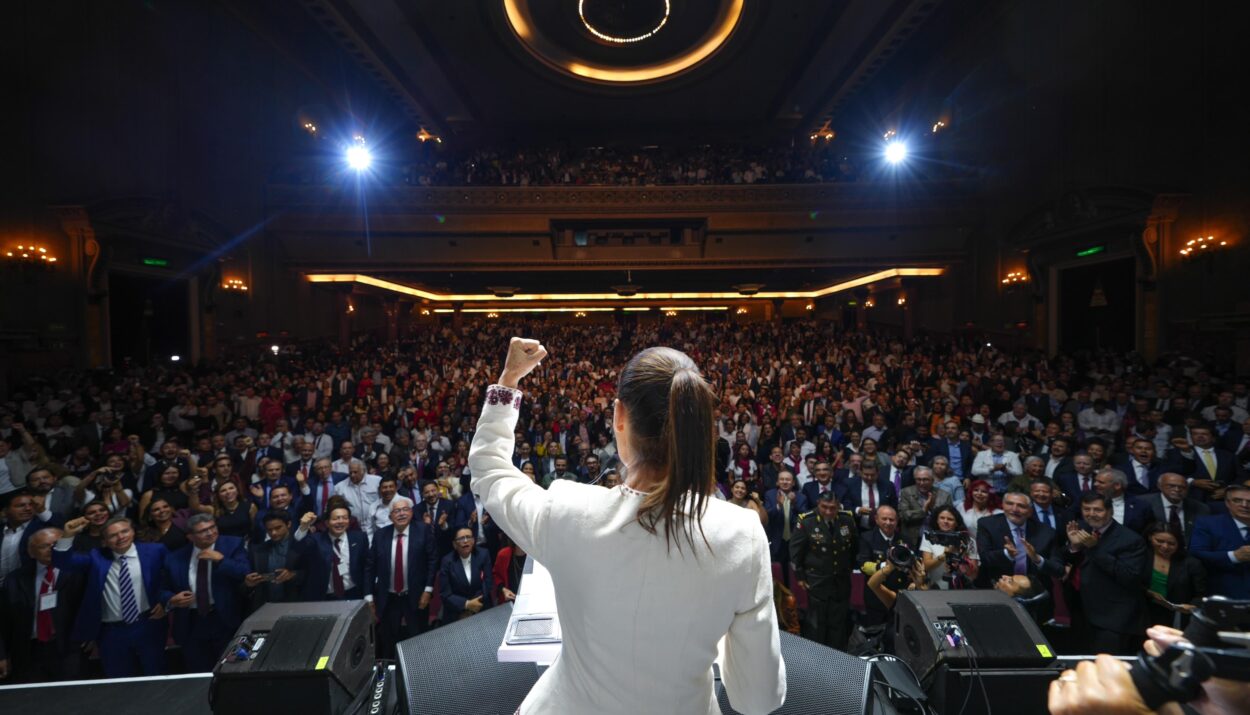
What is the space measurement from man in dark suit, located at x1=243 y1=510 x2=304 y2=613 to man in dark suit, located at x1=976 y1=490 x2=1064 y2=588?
4892 mm

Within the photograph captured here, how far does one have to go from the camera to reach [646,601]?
0.91 m

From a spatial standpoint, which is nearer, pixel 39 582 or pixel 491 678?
pixel 491 678

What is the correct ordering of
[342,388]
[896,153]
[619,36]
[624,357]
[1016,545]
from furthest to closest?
[619,36], [896,153], [624,357], [342,388], [1016,545]

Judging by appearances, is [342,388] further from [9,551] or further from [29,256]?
[9,551]

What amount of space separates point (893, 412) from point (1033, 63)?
9508 mm

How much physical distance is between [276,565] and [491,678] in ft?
8.79

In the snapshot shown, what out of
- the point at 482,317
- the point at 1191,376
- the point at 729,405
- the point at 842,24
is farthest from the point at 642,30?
the point at 1191,376

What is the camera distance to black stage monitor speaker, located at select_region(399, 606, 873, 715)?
80.7 inches

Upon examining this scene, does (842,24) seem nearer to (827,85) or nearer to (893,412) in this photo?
(827,85)

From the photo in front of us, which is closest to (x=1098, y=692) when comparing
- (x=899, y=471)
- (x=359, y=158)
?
(x=899, y=471)

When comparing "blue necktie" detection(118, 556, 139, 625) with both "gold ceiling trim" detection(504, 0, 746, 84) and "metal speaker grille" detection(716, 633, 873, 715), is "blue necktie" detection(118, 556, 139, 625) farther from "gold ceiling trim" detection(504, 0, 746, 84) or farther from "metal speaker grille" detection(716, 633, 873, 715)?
"gold ceiling trim" detection(504, 0, 746, 84)

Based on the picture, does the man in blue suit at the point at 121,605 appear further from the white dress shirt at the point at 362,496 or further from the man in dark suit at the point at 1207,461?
the man in dark suit at the point at 1207,461

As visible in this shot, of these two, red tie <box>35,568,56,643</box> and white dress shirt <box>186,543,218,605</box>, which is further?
white dress shirt <box>186,543,218,605</box>

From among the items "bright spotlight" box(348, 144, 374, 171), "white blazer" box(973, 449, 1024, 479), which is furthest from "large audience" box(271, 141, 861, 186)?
"white blazer" box(973, 449, 1024, 479)
